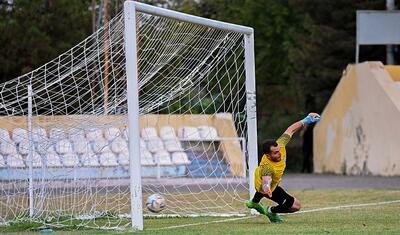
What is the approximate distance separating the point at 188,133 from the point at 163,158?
179 cm

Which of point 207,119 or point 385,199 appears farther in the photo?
point 207,119

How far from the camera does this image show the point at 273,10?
5159 centimetres

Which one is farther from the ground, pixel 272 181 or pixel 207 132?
pixel 272 181

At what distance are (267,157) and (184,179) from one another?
471 inches

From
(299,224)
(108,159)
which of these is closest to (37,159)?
(299,224)

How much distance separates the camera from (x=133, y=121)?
42.1ft

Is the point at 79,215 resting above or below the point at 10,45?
below

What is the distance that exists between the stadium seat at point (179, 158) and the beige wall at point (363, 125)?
18.4 feet

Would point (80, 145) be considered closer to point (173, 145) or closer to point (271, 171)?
point (173, 145)

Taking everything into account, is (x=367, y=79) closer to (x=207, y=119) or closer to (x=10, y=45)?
(x=207, y=119)

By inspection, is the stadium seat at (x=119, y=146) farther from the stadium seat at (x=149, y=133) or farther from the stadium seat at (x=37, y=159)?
the stadium seat at (x=37, y=159)

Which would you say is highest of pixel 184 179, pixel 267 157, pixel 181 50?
pixel 181 50

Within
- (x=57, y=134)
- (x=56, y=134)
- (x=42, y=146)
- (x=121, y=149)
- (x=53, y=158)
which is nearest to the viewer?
(x=57, y=134)

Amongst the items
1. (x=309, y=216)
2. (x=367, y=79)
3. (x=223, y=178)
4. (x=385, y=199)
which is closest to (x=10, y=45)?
(x=367, y=79)
